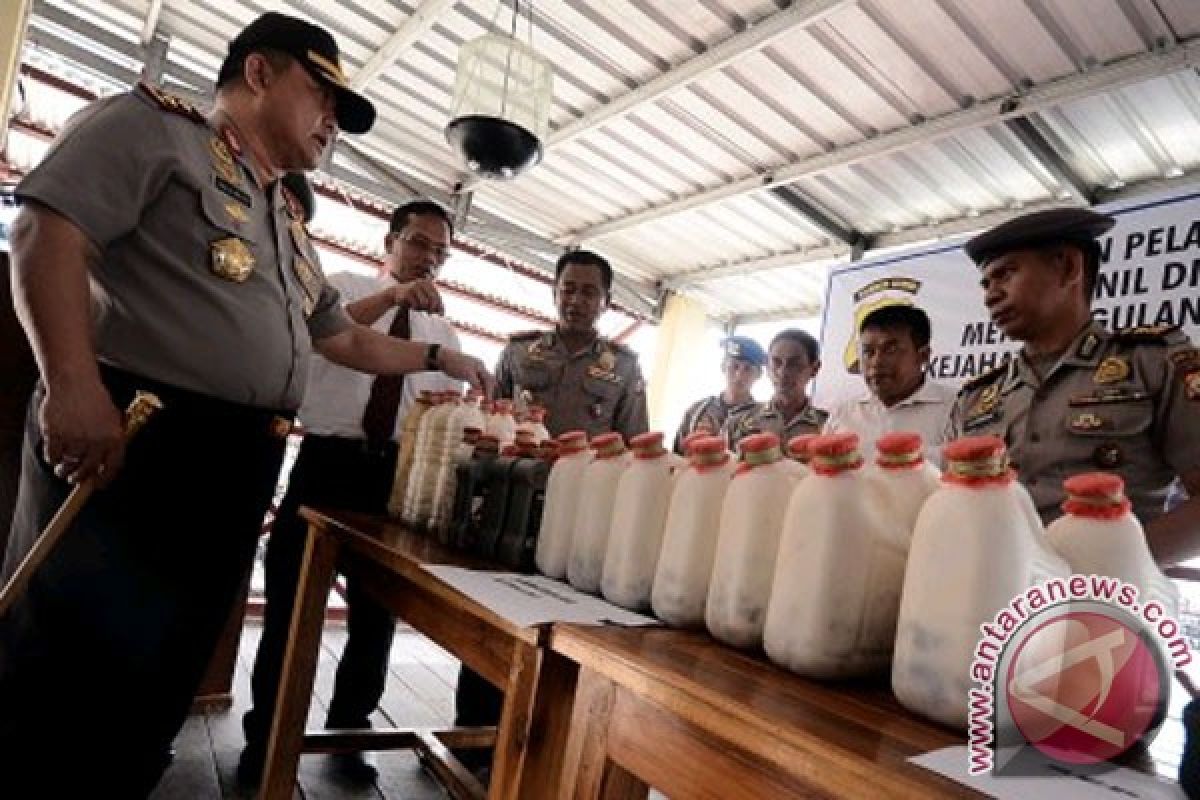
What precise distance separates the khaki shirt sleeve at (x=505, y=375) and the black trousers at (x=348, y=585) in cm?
62

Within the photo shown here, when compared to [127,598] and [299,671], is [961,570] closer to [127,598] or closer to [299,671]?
[127,598]

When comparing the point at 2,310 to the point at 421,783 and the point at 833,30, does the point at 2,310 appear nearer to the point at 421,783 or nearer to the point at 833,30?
the point at 421,783

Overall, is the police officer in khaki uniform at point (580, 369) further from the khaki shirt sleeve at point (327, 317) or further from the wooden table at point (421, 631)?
the wooden table at point (421, 631)

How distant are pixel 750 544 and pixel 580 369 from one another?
2.10 m

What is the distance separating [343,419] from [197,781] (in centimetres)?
110

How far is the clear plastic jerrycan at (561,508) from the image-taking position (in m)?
1.27

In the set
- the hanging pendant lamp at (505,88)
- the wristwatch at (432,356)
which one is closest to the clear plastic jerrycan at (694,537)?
the wristwatch at (432,356)

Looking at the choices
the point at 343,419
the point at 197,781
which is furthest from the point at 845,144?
the point at 197,781

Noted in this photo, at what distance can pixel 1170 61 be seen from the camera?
2977 mm

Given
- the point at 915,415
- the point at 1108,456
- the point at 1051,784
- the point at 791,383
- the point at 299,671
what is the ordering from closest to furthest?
1. the point at 1051,784
2. the point at 1108,456
3. the point at 299,671
4. the point at 915,415
5. the point at 791,383

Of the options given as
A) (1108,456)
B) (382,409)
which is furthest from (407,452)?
(1108,456)

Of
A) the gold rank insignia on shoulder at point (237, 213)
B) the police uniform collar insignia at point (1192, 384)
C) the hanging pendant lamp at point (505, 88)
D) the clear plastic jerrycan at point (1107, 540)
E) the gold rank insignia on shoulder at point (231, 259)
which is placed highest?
the hanging pendant lamp at point (505, 88)

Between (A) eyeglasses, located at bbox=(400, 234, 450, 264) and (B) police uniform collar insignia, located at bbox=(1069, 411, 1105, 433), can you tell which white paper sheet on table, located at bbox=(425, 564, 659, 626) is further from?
(A) eyeglasses, located at bbox=(400, 234, 450, 264)

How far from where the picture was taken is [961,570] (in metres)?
0.65
